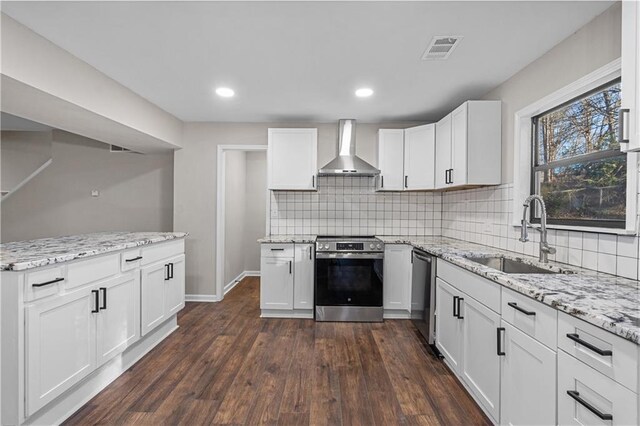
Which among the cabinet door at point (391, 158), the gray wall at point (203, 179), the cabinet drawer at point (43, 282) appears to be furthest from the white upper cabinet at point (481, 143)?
the cabinet drawer at point (43, 282)

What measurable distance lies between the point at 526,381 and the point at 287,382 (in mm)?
1508

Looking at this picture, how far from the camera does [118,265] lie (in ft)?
7.52

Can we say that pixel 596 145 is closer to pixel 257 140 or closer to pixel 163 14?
pixel 163 14

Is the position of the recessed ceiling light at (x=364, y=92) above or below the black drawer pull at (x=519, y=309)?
above

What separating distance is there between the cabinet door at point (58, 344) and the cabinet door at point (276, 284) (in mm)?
1764

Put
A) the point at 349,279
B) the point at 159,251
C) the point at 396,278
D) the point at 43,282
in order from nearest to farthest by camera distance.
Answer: the point at 43,282
the point at 159,251
the point at 349,279
the point at 396,278

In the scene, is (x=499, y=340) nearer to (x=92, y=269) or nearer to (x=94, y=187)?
(x=92, y=269)

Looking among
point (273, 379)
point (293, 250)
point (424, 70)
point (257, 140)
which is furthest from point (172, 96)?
point (273, 379)

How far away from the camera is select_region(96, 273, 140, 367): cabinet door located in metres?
2.10

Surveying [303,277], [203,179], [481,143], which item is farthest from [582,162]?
[203,179]

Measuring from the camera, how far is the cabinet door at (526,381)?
4.26ft

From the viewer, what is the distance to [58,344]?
1.75 metres

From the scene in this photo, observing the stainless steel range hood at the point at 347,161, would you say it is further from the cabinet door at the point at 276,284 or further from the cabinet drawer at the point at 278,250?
the cabinet door at the point at 276,284

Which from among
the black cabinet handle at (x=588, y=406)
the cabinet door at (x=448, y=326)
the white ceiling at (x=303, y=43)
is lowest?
the cabinet door at (x=448, y=326)
